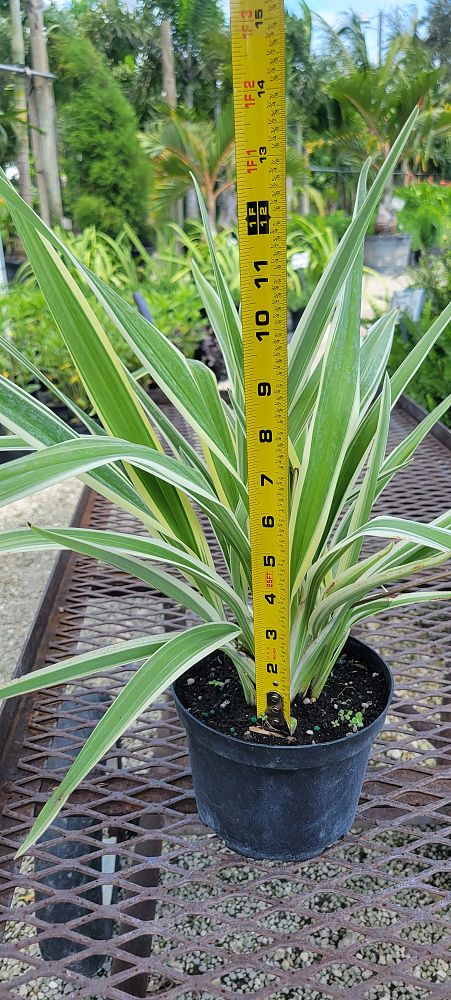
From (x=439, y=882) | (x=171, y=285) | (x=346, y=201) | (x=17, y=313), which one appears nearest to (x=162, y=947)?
(x=439, y=882)

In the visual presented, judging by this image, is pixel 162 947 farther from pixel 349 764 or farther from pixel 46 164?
pixel 46 164

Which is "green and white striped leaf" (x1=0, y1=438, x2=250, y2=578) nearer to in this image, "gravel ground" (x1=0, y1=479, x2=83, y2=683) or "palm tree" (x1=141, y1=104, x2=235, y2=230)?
"gravel ground" (x1=0, y1=479, x2=83, y2=683)

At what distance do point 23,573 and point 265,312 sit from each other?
68.8 inches

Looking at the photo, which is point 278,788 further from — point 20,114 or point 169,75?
point 169,75

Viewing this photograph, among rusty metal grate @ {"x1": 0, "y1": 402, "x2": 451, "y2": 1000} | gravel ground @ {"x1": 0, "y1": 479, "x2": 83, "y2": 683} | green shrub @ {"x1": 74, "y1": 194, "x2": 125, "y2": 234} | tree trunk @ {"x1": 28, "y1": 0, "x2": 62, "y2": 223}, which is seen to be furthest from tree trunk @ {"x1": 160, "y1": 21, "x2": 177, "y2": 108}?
rusty metal grate @ {"x1": 0, "y1": 402, "x2": 451, "y2": 1000}

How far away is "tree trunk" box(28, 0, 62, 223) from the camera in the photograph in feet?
15.8

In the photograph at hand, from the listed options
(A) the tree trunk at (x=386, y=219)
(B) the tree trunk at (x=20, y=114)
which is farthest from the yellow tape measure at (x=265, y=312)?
(A) the tree trunk at (x=386, y=219)

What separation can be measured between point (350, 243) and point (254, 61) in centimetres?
22

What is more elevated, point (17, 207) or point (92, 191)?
point (92, 191)

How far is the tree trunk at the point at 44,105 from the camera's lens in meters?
4.81

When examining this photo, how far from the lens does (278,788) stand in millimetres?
631

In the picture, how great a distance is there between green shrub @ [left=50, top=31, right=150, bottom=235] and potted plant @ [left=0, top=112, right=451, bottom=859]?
3827 mm

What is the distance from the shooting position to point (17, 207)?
58 centimetres

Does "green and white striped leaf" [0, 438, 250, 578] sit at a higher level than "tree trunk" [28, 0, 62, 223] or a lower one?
lower
